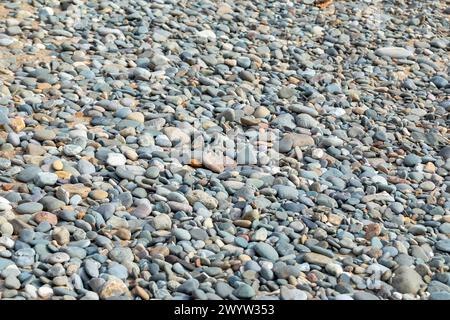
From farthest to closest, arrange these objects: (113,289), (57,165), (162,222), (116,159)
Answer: (116,159) → (57,165) → (162,222) → (113,289)

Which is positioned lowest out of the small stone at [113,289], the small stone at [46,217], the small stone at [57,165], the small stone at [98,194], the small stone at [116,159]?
the small stone at [57,165]

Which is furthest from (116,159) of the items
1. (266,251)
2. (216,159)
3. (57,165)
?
(266,251)

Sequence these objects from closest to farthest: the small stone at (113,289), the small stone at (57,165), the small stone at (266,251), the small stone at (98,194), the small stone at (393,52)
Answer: the small stone at (113,289)
the small stone at (266,251)
the small stone at (98,194)
the small stone at (57,165)
the small stone at (393,52)

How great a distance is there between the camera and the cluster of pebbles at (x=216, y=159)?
3.09 metres

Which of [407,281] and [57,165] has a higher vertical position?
[407,281]

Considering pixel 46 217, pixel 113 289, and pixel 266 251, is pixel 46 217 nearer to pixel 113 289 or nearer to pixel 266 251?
pixel 113 289

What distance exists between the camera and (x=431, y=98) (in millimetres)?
5062

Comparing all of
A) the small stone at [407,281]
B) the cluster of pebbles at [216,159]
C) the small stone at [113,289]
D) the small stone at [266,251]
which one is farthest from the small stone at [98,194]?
the small stone at [407,281]

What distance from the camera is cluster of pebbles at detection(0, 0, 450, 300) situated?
3.09 m

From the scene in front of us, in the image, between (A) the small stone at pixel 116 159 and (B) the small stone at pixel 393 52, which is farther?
(B) the small stone at pixel 393 52

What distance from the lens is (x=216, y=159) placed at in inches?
156

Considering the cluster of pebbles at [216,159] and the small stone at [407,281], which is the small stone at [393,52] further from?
the small stone at [407,281]

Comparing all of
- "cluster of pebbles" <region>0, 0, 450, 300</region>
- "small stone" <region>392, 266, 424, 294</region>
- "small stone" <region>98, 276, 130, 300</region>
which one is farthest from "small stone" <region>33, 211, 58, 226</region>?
"small stone" <region>392, 266, 424, 294</region>
